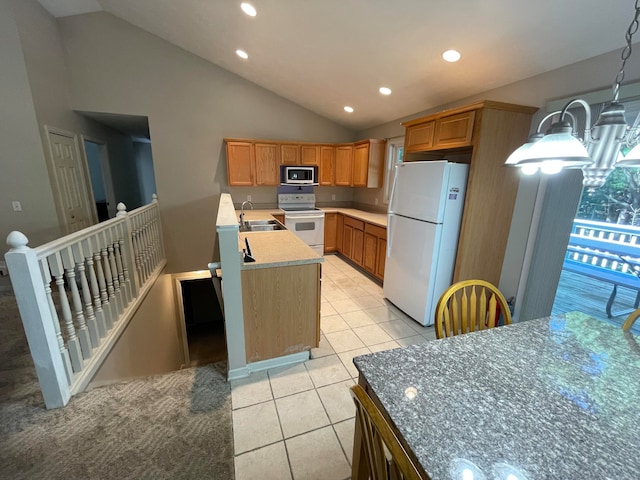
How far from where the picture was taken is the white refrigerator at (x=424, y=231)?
2461 millimetres

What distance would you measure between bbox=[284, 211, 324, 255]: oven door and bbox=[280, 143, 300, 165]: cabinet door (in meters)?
0.97

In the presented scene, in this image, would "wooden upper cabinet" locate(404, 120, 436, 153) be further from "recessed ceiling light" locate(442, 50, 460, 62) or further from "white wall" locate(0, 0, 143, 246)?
"white wall" locate(0, 0, 143, 246)

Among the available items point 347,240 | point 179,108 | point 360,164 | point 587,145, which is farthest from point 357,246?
point 179,108

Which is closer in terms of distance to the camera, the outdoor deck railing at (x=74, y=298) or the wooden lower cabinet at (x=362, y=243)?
the outdoor deck railing at (x=74, y=298)

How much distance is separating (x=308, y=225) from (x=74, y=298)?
3.22m

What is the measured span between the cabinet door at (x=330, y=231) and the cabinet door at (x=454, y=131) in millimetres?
2477

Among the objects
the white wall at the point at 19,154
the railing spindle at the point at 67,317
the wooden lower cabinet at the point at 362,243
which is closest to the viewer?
the railing spindle at the point at 67,317

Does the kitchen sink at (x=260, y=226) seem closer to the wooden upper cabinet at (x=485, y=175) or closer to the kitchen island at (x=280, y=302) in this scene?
the kitchen island at (x=280, y=302)

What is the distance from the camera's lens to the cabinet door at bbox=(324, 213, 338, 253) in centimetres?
495

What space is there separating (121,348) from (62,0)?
4.36m

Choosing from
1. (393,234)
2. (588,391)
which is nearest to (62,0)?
(393,234)

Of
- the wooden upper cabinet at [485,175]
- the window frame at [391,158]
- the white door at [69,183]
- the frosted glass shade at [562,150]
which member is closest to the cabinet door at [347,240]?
the window frame at [391,158]

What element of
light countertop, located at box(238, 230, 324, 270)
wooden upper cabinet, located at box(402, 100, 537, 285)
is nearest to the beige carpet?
light countertop, located at box(238, 230, 324, 270)

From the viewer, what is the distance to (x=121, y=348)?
2354 mm
